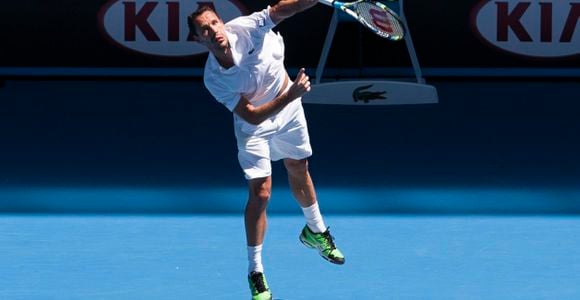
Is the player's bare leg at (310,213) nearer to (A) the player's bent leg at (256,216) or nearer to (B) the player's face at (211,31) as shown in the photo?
(A) the player's bent leg at (256,216)

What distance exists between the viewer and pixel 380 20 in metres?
6.76

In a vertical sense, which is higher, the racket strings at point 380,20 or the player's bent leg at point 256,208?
the racket strings at point 380,20

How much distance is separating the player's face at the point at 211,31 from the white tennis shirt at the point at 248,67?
0.46ft

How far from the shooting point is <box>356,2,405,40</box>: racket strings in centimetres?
654

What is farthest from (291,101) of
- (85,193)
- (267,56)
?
(85,193)

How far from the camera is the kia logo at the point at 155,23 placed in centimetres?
1127
